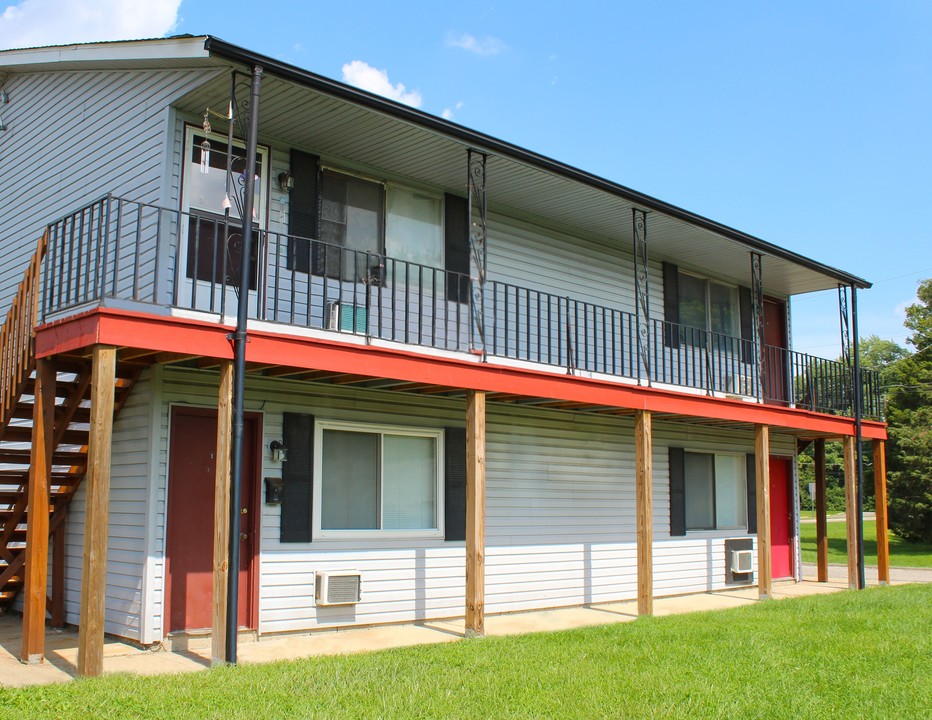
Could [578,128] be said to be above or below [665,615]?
above

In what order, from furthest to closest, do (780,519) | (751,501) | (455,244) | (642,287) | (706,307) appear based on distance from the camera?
(780,519) → (706,307) → (751,501) → (642,287) → (455,244)

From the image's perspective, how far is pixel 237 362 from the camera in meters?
7.79

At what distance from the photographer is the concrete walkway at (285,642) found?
7.55 m

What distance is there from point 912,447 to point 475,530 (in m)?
21.9

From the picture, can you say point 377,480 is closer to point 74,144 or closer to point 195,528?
point 195,528

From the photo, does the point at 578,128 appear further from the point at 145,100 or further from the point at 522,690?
the point at 522,690

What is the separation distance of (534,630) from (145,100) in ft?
23.3

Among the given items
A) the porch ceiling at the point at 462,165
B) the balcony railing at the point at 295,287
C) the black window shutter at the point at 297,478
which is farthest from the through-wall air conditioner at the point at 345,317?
the porch ceiling at the point at 462,165

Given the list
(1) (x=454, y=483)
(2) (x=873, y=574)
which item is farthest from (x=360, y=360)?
(2) (x=873, y=574)

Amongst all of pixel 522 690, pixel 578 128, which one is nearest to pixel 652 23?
pixel 578 128

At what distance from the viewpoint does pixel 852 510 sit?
15.8 meters

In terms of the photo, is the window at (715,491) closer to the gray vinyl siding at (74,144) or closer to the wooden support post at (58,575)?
the wooden support post at (58,575)

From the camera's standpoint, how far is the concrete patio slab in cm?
755

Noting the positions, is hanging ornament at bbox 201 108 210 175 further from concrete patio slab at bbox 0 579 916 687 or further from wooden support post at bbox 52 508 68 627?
concrete patio slab at bbox 0 579 916 687
